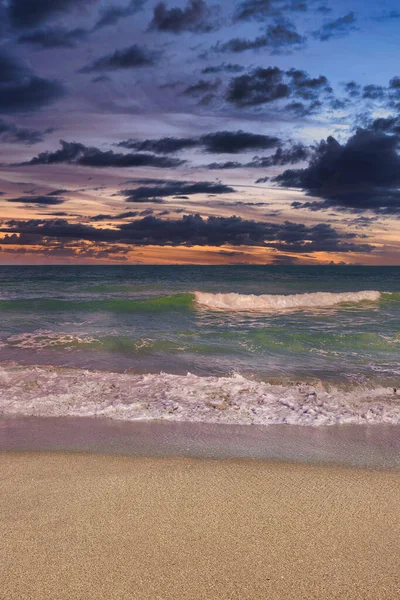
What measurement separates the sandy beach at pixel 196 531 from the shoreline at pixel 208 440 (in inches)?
12.0

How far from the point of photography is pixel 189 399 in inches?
295

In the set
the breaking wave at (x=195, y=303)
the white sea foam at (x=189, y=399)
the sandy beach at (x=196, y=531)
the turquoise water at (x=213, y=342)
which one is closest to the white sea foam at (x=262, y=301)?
the breaking wave at (x=195, y=303)

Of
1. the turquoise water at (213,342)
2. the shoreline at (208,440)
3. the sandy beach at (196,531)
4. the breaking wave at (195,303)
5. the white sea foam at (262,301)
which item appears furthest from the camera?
the white sea foam at (262,301)

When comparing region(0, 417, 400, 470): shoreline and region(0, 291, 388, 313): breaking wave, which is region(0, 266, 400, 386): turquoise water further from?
region(0, 417, 400, 470): shoreline

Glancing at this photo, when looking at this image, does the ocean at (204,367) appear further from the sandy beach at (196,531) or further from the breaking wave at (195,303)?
the breaking wave at (195,303)

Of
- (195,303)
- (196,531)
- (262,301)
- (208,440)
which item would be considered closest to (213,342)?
(208,440)

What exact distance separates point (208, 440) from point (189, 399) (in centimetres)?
185

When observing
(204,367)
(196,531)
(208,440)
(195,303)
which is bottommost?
(195,303)

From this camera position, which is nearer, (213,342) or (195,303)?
(213,342)

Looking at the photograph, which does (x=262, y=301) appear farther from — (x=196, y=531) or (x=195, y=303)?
(x=196, y=531)

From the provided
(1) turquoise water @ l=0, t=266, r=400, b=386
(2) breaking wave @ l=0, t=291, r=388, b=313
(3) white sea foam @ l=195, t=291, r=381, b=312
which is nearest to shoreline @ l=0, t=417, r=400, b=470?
(1) turquoise water @ l=0, t=266, r=400, b=386

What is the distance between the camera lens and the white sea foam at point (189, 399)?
262 inches

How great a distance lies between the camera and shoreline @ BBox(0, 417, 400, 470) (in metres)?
5.15

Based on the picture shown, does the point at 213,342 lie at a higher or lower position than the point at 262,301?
higher
